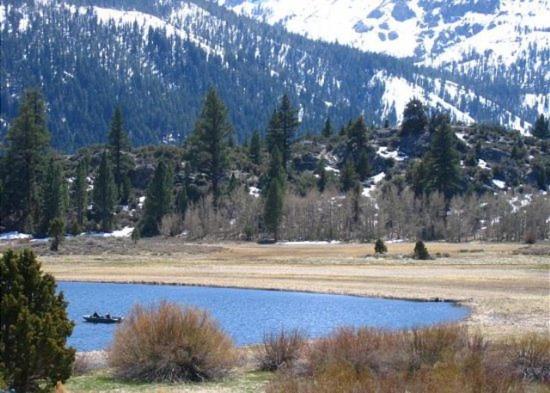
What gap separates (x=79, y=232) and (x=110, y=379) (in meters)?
87.2

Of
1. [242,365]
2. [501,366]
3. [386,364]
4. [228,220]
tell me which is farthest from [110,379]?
[228,220]

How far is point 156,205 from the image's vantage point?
10794 cm

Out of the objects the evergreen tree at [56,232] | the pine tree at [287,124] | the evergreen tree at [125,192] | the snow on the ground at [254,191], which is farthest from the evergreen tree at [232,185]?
the evergreen tree at [56,232]

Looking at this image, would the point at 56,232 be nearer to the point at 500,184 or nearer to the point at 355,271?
the point at 355,271

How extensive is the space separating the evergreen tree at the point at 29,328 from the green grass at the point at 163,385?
234 cm

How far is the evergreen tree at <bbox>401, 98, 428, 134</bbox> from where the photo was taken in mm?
139500

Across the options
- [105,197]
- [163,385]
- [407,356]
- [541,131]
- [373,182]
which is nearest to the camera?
[163,385]

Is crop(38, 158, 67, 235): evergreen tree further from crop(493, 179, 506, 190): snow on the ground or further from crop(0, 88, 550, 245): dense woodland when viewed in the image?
Result: crop(493, 179, 506, 190): snow on the ground

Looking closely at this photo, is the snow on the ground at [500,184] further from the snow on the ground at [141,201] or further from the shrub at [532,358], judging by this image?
the shrub at [532,358]

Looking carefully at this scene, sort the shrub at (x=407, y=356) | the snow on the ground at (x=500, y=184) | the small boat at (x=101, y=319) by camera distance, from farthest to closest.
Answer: the snow on the ground at (x=500, y=184) → the small boat at (x=101, y=319) → the shrub at (x=407, y=356)

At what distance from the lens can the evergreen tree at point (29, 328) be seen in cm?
1606

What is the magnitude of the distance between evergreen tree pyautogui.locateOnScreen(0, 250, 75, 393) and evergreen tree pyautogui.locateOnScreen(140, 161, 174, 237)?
91.0 metres

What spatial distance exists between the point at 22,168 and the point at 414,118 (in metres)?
59.9

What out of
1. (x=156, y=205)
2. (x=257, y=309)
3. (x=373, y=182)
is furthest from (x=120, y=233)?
(x=257, y=309)
